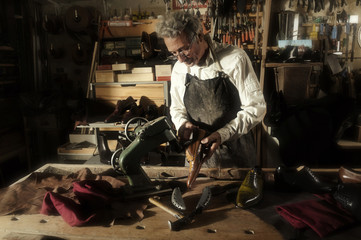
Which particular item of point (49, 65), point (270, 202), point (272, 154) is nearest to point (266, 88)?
point (272, 154)

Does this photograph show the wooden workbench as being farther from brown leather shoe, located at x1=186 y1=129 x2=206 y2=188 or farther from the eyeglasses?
the eyeglasses

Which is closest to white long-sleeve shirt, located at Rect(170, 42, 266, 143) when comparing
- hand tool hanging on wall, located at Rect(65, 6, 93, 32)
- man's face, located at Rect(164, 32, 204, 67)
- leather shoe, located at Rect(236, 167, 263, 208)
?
man's face, located at Rect(164, 32, 204, 67)

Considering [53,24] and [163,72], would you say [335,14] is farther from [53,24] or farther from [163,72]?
[53,24]

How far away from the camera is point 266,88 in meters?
3.74

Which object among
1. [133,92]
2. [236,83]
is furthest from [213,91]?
[133,92]

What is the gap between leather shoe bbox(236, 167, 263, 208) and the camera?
1261 millimetres

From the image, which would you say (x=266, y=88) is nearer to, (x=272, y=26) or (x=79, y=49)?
(x=272, y=26)

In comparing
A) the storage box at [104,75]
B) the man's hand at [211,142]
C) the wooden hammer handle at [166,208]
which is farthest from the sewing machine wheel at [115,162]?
the storage box at [104,75]

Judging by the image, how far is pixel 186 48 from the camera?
72.1 inches

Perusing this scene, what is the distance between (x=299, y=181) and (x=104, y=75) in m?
3.62

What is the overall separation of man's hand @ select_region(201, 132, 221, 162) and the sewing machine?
0.68 feet

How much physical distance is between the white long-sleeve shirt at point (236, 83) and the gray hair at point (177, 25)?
27 cm

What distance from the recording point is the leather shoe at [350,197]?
1112 mm

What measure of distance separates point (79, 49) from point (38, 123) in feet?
5.14
